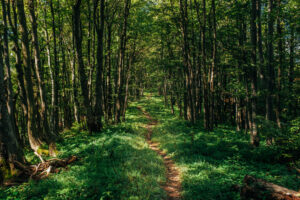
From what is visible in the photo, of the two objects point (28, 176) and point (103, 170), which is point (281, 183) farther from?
point (28, 176)

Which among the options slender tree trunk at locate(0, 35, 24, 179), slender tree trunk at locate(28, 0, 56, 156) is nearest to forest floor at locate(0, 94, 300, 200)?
slender tree trunk at locate(28, 0, 56, 156)

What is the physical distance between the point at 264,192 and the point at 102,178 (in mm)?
4999

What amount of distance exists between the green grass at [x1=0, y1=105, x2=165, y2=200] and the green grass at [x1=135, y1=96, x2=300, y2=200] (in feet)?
4.00

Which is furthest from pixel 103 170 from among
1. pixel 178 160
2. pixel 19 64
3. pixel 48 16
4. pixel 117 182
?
pixel 48 16

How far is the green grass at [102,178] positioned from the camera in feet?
17.2

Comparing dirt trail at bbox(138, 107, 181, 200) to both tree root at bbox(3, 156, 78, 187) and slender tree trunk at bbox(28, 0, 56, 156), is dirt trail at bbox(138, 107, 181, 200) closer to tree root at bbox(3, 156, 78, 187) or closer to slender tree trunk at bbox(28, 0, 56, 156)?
tree root at bbox(3, 156, 78, 187)

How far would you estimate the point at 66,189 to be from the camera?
529cm

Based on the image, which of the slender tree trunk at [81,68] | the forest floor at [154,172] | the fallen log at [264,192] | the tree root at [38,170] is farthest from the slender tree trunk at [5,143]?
the fallen log at [264,192]

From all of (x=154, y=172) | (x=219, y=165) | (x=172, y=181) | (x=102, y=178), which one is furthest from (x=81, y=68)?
(x=219, y=165)

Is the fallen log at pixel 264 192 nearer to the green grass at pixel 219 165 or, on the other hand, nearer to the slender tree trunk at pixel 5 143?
the green grass at pixel 219 165

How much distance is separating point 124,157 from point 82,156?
1940mm

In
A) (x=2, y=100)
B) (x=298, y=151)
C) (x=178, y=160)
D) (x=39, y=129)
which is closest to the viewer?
(x=2, y=100)

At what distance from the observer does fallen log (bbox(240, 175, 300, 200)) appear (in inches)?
181

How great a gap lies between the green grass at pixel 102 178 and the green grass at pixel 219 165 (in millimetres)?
1220
